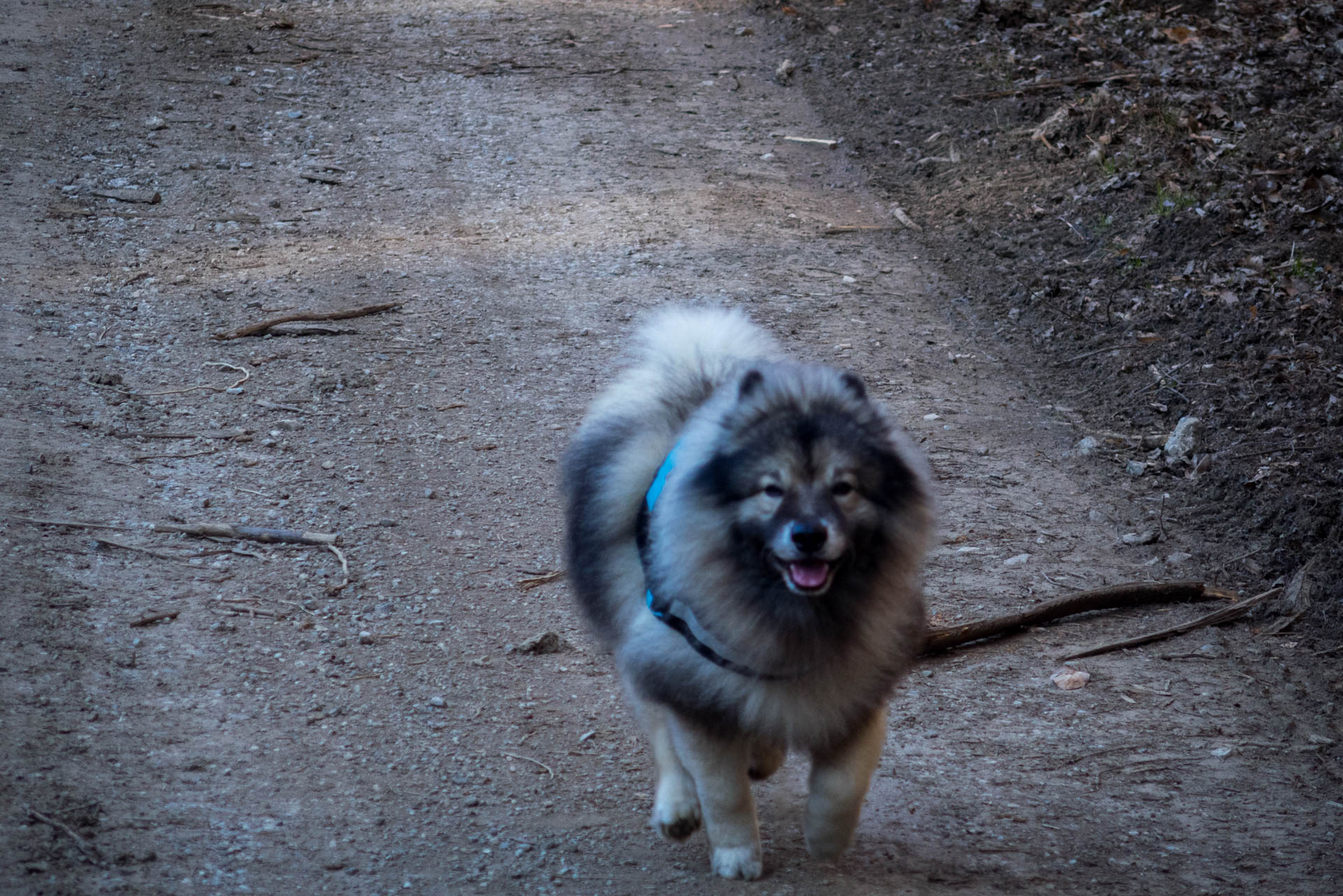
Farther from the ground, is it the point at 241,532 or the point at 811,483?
the point at 811,483

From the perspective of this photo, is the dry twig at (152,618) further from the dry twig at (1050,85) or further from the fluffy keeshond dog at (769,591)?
the dry twig at (1050,85)

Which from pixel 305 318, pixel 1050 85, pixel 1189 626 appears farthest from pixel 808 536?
pixel 1050 85

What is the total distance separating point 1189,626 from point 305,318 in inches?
187

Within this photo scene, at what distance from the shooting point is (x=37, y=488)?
4.64 meters

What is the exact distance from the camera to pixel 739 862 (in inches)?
128

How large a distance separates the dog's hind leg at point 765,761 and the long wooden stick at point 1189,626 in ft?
4.66

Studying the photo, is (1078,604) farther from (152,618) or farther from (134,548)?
(134,548)

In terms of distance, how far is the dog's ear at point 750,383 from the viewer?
9.87ft

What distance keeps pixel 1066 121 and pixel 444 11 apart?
21.0 feet

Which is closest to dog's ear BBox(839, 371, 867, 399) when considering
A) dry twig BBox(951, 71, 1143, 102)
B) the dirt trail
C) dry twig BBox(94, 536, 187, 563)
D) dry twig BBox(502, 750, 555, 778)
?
the dirt trail

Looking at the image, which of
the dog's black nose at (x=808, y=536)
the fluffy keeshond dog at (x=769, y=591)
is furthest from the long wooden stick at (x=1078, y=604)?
the dog's black nose at (x=808, y=536)

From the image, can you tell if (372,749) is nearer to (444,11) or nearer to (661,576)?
(661,576)

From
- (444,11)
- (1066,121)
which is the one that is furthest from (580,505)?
(444,11)

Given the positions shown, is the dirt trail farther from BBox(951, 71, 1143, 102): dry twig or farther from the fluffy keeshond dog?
BBox(951, 71, 1143, 102): dry twig
